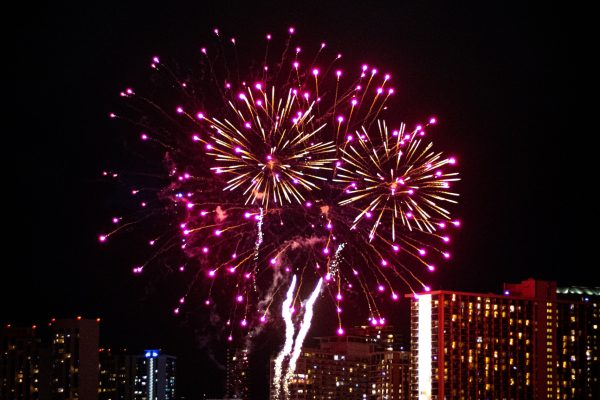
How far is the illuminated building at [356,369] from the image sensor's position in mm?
83875

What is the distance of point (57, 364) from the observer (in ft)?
241

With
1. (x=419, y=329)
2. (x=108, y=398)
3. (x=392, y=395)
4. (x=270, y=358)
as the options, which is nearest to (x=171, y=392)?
(x=108, y=398)

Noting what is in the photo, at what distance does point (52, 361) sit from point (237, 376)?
26.1 metres

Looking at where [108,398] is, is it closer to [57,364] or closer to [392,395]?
[57,364]

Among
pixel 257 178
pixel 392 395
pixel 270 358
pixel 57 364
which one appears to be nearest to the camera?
pixel 257 178

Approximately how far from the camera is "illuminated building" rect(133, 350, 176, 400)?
343ft

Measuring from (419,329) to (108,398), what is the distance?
146ft

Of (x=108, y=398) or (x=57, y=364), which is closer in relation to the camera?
(x=57, y=364)

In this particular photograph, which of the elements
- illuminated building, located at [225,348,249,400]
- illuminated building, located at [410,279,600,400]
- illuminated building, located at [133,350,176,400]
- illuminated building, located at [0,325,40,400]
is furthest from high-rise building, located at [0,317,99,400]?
illuminated building, located at [133,350,176,400]

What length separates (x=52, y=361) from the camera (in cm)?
7269

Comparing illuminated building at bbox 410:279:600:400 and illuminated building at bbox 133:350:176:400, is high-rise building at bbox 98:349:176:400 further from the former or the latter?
illuminated building at bbox 410:279:600:400

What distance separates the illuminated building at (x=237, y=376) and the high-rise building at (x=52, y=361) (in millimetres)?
20016

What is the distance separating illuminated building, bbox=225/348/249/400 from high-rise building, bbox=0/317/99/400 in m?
20.0

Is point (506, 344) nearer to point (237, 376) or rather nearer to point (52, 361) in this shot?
point (52, 361)
